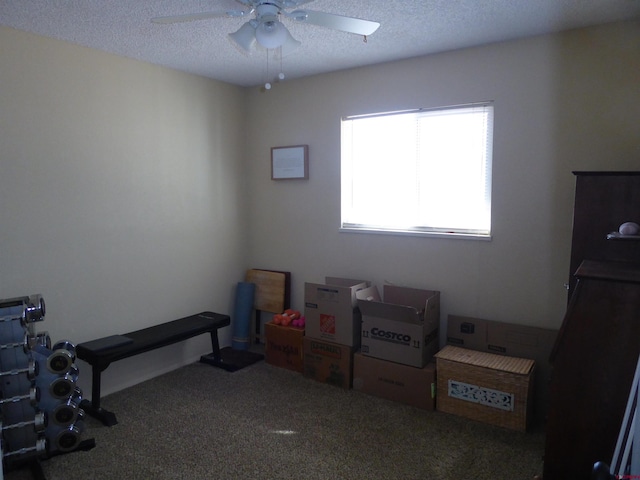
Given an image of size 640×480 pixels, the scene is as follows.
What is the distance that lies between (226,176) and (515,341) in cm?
276

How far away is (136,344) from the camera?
306cm

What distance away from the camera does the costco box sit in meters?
2.70

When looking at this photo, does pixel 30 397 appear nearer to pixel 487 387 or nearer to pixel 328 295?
pixel 328 295

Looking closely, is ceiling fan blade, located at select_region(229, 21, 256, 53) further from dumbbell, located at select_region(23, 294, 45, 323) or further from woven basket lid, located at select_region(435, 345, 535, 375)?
woven basket lid, located at select_region(435, 345, 535, 375)

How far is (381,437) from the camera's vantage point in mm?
2672

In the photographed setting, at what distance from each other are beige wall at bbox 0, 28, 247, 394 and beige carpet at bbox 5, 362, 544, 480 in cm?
70

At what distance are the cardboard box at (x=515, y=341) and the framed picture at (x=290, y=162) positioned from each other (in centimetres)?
178

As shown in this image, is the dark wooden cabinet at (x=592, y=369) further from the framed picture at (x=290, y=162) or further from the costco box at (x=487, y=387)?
the framed picture at (x=290, y=162)

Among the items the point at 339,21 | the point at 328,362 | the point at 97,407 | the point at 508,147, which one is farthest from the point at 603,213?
the point at 97,407

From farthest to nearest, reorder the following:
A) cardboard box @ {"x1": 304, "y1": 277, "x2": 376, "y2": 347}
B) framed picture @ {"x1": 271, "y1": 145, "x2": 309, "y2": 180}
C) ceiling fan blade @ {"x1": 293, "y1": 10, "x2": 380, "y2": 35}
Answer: framed picture @ {"x1": 271, "y1": 145, "x2": 309, "y2": 180} → cardboard box @ {"x1": 304, "y1": 277, "x2": 376, "y2": 347} → ceiling fan blade @ {"x1": 293, "y1": 10, "x2": 380, "y2": 35}

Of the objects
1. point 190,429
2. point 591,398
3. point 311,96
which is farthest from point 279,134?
point 591,398

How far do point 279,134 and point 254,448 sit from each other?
2.64 m

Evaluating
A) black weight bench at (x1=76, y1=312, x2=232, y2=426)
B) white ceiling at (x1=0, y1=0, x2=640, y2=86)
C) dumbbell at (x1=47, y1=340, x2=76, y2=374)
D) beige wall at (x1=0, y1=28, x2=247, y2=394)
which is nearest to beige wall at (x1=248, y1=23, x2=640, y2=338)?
white ceiling at (x1=0, y1=0, x2=640, y2=86)

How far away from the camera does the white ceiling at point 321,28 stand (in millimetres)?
2367
